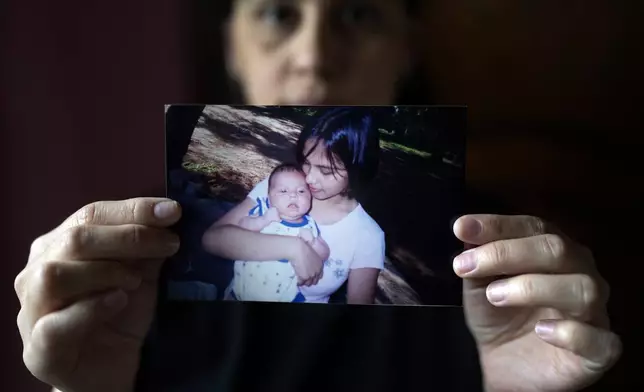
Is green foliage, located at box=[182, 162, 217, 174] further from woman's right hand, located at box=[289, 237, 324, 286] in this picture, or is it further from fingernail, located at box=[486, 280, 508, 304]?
fingernail, located at box=[486, 280, 508, 304]

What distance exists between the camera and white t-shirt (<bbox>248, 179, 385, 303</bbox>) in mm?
555

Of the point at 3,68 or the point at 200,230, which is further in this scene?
the point at 3,68

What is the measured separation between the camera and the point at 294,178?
1.82ft

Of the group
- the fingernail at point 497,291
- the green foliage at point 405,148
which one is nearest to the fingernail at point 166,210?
the green foliage at point 405,148

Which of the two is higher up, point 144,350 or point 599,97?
point 599,97

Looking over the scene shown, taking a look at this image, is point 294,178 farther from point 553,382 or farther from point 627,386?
point 627,386

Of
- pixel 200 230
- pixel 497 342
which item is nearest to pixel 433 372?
pixel 497 342

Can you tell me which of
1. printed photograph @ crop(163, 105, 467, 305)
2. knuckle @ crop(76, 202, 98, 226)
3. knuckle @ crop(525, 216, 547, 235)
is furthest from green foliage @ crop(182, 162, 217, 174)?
knuckle @ crop(525, 216, 547, 235)

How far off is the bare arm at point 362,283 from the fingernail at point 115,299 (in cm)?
24

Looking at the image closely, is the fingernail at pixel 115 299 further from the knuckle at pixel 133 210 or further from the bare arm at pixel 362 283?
the bare arm at pixel 362 283

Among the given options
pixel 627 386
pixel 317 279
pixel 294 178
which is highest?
pixel 294 178

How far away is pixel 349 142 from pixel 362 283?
0.14 meters

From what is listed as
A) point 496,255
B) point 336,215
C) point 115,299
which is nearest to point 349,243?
point 336,215

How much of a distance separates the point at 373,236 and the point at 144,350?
29cm
